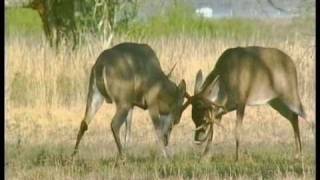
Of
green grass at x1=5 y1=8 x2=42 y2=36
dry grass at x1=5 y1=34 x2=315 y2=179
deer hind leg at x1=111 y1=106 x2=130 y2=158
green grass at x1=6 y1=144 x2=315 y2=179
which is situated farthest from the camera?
green grass at x1=5 y1=8 x2=42 y2=36

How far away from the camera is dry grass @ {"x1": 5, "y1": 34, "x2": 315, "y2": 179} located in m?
9.16

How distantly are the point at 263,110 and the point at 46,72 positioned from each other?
380cm

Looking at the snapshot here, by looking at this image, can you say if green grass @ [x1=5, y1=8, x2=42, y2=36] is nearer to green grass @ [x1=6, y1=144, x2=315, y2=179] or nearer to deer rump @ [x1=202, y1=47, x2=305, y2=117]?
deer rump @ [x1=202, y1=47, x2=305, y2=117]

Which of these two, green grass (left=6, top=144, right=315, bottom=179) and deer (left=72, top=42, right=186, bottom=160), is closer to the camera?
green grass (left=6, top=144, right=315, bottom=179)

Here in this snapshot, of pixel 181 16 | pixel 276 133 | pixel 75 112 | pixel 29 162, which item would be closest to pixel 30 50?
pixel 75 112

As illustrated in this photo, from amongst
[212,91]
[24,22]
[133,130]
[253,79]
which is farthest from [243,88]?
[24,22]

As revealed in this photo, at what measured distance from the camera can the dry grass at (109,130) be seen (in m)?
9.16

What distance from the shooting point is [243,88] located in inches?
431

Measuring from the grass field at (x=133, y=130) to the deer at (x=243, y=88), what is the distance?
38 centimetres

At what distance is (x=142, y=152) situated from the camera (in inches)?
429

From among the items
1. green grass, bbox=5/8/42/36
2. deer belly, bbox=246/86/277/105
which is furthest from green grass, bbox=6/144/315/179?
green grass, bbox=5/8/42/36

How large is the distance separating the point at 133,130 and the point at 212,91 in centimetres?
224

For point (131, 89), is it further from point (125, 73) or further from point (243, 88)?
point (243, 88)

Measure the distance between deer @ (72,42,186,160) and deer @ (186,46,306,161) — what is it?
1.02ft
